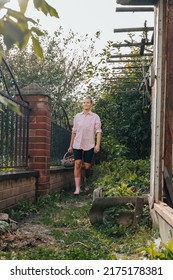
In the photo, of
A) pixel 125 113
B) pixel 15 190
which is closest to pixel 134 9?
pixel 15 190

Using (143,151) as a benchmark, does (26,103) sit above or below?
above

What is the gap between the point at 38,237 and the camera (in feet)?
11.9

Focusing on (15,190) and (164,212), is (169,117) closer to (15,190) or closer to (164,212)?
(164,212)

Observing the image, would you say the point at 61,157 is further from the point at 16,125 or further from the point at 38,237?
the point at 38,237

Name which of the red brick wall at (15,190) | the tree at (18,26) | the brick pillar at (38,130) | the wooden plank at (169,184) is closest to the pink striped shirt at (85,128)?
the brick pillar at (38,130)

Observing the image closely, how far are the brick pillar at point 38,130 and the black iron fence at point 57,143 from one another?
140 cm

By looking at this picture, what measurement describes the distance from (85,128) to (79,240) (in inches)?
135

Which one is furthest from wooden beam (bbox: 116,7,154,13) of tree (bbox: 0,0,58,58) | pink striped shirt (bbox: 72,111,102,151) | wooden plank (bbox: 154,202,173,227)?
tree (bbox: 0,0,58,58)

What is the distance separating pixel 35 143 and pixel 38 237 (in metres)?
2.81

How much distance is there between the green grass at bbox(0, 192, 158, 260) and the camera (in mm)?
3023

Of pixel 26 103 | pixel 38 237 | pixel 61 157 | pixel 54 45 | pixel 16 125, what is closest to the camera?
pixel 38 237

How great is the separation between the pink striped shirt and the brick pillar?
2.26 ft

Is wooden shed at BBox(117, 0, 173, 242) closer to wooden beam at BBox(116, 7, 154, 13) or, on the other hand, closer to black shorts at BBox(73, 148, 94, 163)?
wooden beam at BBox(116, 7, 154, 13)
